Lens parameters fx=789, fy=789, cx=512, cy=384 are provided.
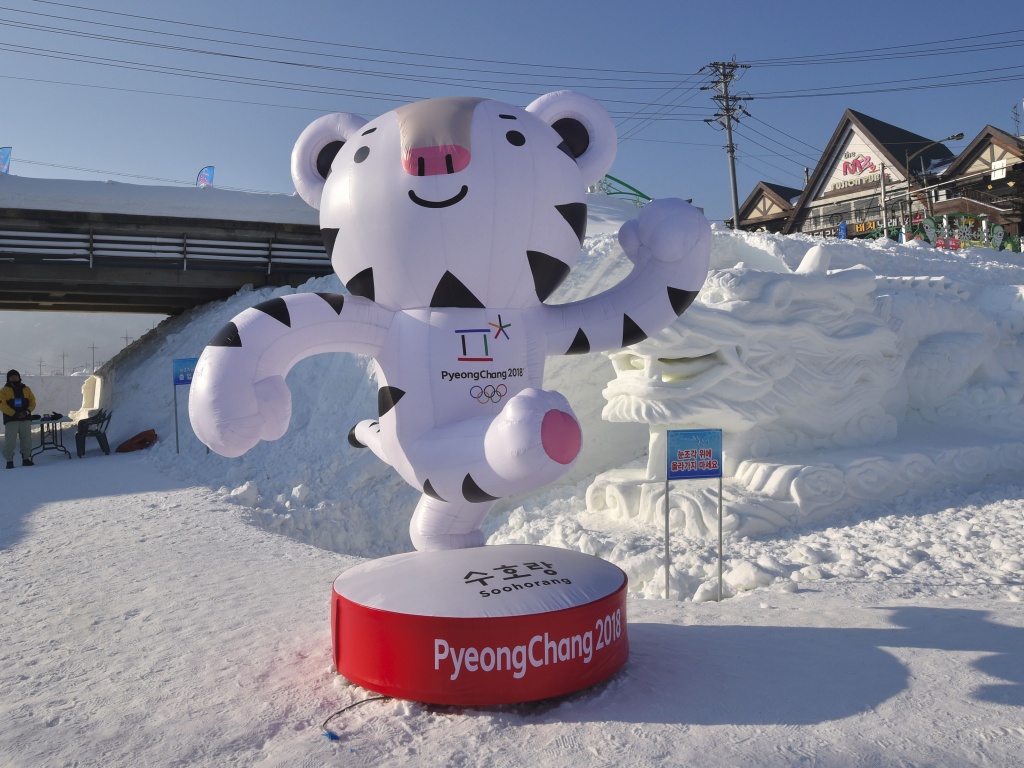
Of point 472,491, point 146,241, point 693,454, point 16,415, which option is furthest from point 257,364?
point 146,241

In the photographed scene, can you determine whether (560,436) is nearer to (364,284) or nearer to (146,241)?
(364,284)

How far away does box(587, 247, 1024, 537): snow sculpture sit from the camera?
7754 mm

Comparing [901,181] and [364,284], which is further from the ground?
[901,181]

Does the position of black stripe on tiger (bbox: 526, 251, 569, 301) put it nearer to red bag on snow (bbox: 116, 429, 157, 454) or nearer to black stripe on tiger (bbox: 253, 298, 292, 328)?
black stripe on tiger (bbox: 253, 298, 292, 328)

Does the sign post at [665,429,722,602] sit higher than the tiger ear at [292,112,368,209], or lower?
lower

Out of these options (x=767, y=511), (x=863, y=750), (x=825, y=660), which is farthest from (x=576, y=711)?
(x=767, y=511)

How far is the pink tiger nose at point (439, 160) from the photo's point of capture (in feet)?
11.7

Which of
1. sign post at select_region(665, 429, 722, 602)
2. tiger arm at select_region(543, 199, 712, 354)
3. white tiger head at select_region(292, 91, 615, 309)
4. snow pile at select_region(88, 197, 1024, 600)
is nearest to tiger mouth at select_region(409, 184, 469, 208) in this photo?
white tiger head at select_region(292, 91, 615, 309)

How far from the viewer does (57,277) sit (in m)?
15.0

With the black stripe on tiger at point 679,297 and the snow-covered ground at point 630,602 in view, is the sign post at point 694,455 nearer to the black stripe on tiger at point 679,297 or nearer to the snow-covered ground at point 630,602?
the snow-covered ground at point 630,602

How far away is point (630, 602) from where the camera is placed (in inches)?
210

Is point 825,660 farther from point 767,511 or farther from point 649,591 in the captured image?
point 767,511

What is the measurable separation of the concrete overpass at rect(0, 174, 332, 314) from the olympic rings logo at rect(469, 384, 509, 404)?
1398cm

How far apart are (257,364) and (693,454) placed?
11.8ft
